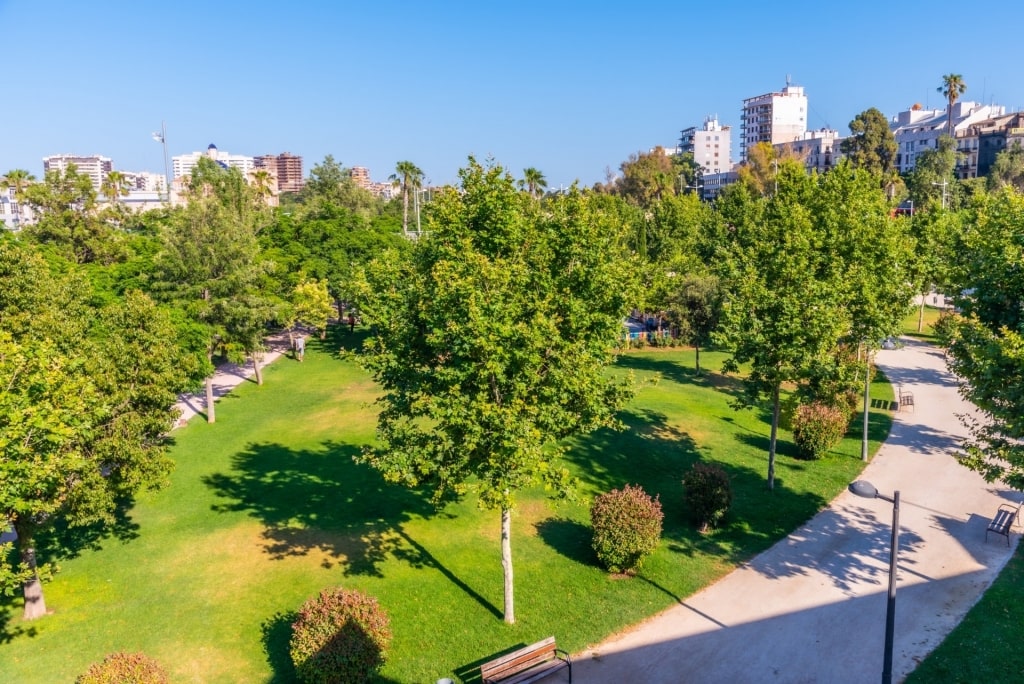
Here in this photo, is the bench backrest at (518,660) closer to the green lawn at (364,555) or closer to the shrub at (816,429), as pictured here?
the green lawn at (364,555)

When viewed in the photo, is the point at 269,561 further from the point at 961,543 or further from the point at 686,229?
the point at 686,229

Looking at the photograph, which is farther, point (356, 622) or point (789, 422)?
point (789, 422)

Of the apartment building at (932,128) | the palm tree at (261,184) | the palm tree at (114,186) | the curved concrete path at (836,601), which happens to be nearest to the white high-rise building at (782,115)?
the apartment building at (932,128)

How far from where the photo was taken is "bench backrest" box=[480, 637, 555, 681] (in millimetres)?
14703

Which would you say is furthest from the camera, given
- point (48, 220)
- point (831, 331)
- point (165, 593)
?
point (48, 220)

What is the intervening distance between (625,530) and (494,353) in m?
7.11

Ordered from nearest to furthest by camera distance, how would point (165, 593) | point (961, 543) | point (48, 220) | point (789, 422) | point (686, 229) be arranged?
point (165, 593)
point (961, 543)
point (789, 422)
point (48, 220)
point (686, 229)

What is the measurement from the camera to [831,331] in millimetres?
22500

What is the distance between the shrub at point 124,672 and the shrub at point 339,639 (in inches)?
107

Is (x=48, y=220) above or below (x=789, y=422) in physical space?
above

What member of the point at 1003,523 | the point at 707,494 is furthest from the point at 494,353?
the point at 1003,523

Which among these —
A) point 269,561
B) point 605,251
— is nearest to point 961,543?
point 605,251

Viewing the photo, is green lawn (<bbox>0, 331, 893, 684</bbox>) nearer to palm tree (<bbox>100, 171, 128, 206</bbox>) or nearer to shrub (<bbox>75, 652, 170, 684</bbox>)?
shrub (<bbox>75, 652, 170, 684</bbox>)

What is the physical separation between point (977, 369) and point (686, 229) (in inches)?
2072
